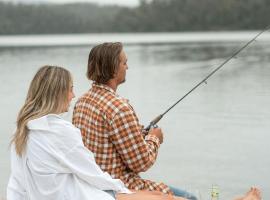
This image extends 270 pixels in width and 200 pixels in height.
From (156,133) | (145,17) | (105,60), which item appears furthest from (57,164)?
(145,17)

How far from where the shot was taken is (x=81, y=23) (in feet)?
313

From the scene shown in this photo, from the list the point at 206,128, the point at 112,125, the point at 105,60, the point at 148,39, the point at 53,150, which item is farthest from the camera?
the point at 148,39

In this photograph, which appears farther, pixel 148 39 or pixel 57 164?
pixel 148 39

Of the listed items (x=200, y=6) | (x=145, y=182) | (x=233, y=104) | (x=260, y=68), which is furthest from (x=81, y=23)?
(x=145, y=182)

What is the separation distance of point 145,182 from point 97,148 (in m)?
0.28

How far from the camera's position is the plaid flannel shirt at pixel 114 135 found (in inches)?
114

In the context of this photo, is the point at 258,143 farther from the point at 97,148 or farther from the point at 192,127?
the point at 97,148

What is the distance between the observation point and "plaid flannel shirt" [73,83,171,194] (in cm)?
290

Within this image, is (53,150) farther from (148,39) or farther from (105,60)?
(148,39)

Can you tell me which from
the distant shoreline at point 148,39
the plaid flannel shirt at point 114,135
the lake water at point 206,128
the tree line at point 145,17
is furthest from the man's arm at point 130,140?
the tree line at point 145,17

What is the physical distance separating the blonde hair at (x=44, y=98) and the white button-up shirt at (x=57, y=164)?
3cm

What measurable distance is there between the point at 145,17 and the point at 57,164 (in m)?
81.8

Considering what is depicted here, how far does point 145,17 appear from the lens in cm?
8375

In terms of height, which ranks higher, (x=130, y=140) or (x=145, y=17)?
(x=130, y=140)
